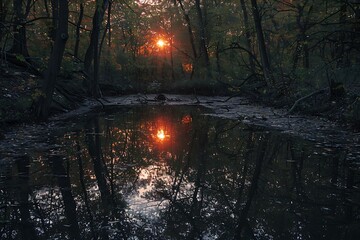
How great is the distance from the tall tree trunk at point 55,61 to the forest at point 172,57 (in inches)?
1.4

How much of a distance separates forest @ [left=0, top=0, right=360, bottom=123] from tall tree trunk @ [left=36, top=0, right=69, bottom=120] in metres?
0.03

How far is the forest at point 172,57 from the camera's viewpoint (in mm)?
13371

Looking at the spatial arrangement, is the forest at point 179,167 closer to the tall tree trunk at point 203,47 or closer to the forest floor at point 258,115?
the forest floor at point 258,115

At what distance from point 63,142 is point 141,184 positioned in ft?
14.4

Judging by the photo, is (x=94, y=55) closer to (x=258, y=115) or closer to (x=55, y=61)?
(x=55, y=61)

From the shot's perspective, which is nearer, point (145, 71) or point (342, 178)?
point (342, 178)

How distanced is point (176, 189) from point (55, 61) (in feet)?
27.5

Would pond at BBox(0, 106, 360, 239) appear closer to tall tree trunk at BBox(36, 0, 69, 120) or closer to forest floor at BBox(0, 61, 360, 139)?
forest floor at BBox(0, 61, 360, 139)

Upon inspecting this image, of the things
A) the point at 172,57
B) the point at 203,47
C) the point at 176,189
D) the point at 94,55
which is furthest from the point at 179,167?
the point at 172,57

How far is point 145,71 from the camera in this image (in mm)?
37688

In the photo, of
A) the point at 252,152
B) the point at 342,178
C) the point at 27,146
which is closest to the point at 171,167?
the point at 252,152

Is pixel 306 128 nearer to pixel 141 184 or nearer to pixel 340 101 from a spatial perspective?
pixel 340 101

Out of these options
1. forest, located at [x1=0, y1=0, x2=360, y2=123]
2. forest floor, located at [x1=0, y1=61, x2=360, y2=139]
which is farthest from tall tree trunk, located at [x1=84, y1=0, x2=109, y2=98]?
forest floor, located at [x1=0, y1=61, x2=360, y2=139]

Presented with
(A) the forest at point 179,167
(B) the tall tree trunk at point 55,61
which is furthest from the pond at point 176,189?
(B) the tall tree trunk at point 55,61
